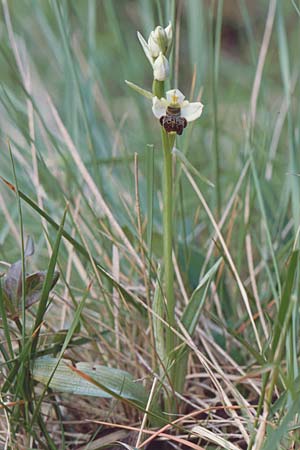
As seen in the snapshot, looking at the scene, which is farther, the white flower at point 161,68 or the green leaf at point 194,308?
the green leaf at point 194,308

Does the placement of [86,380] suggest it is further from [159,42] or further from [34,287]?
[159,42]

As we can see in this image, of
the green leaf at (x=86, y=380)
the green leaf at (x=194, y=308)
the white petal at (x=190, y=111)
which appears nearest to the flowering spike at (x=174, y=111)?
the white petal at (x=190, y=111)

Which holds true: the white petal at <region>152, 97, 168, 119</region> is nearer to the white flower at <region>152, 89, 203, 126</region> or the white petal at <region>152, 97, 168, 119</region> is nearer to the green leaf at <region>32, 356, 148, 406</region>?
the white flower at <region>152, 89, 203, 126</region>

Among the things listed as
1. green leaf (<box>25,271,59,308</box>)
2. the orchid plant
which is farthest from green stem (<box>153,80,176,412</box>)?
green leaf (<box>25,271,59,308</box>)

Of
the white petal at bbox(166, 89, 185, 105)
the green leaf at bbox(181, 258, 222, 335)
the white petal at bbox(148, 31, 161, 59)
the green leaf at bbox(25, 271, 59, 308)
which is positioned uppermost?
the white petal at bbox(148, 31, 161, 59)

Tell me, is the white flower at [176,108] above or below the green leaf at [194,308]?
above

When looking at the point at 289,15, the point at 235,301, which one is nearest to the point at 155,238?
the point at 235,301

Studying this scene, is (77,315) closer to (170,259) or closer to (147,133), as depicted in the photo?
(170,259)

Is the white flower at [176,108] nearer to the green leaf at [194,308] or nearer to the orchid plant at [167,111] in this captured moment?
the orchid plant at [167,111]

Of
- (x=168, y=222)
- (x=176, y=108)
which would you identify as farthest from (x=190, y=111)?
(x=168, y=222)
